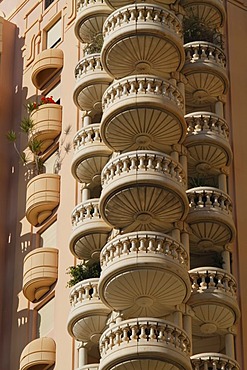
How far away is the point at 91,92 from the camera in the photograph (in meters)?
43.6

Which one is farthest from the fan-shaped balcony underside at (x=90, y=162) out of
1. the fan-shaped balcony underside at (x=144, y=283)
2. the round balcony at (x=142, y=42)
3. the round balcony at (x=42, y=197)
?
the fan-shaped balcony underside at (x=144, y=283)

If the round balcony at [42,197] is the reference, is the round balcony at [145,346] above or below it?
below

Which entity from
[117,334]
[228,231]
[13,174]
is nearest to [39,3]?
[13,174]

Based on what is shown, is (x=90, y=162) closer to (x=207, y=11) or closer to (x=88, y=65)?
(x=88, y=65)

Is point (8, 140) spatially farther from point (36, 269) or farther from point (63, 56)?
point (36, 269)

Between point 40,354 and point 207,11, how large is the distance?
12.0 metres

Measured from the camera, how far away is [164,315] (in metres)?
38.4

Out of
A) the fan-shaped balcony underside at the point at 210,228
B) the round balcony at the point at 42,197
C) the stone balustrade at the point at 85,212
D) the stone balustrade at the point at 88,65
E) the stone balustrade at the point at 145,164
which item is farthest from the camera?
the round balcony at the point at 42,197

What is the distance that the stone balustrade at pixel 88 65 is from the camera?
143 feet

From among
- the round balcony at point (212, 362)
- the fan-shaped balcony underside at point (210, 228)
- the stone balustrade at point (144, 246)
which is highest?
the fan-shaped balcony underside at point (210, 228)

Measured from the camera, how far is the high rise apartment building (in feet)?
124

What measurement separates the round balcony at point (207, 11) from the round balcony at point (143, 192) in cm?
689

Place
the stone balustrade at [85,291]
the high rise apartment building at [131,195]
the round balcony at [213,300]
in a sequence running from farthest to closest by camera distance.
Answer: the stone balustrade at [85,291], the round balcony at [213,300], the high rise apartment building at [131,195]

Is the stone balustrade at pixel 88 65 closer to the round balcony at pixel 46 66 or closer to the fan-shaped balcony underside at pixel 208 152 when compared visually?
the round balcony at pixel 46 66
